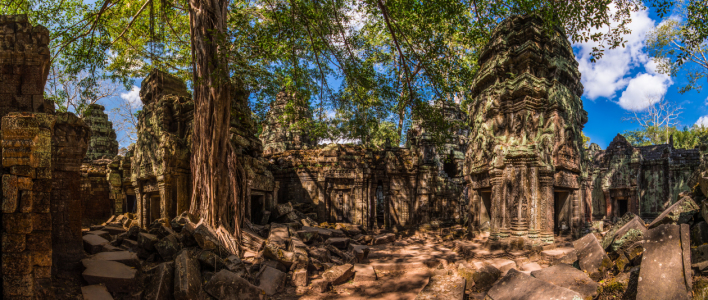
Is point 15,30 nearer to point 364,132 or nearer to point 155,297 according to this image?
point 155,297

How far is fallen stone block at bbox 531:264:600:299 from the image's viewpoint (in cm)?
378

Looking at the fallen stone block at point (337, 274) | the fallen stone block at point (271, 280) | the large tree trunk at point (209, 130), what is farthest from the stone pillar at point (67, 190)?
the fallen stone block at point (337, 274)

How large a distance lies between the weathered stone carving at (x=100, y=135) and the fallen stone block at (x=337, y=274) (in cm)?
1275

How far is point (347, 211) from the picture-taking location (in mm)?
13438

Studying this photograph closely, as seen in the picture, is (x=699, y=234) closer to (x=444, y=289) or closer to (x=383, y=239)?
(x=444, y=289)

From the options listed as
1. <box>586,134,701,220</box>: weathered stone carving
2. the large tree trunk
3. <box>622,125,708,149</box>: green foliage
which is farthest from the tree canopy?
<box>622,125,708,149</box>: green foliage

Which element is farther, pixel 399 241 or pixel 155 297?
pixel 399 241

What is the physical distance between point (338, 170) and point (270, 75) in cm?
563

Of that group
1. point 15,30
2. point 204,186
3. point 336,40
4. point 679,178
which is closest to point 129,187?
point 204,186

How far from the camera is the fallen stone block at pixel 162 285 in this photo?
14.1ft

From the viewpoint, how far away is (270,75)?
8.59 metres

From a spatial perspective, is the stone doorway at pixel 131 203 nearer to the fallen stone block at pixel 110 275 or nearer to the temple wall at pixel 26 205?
the fallen stone block at pixel 110 275

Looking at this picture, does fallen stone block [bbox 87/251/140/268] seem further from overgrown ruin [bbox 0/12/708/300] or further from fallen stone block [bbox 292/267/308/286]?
fallen stone block [bbox 292/267/308/286]

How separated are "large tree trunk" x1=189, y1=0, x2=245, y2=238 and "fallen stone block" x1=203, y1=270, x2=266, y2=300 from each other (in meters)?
2.15
